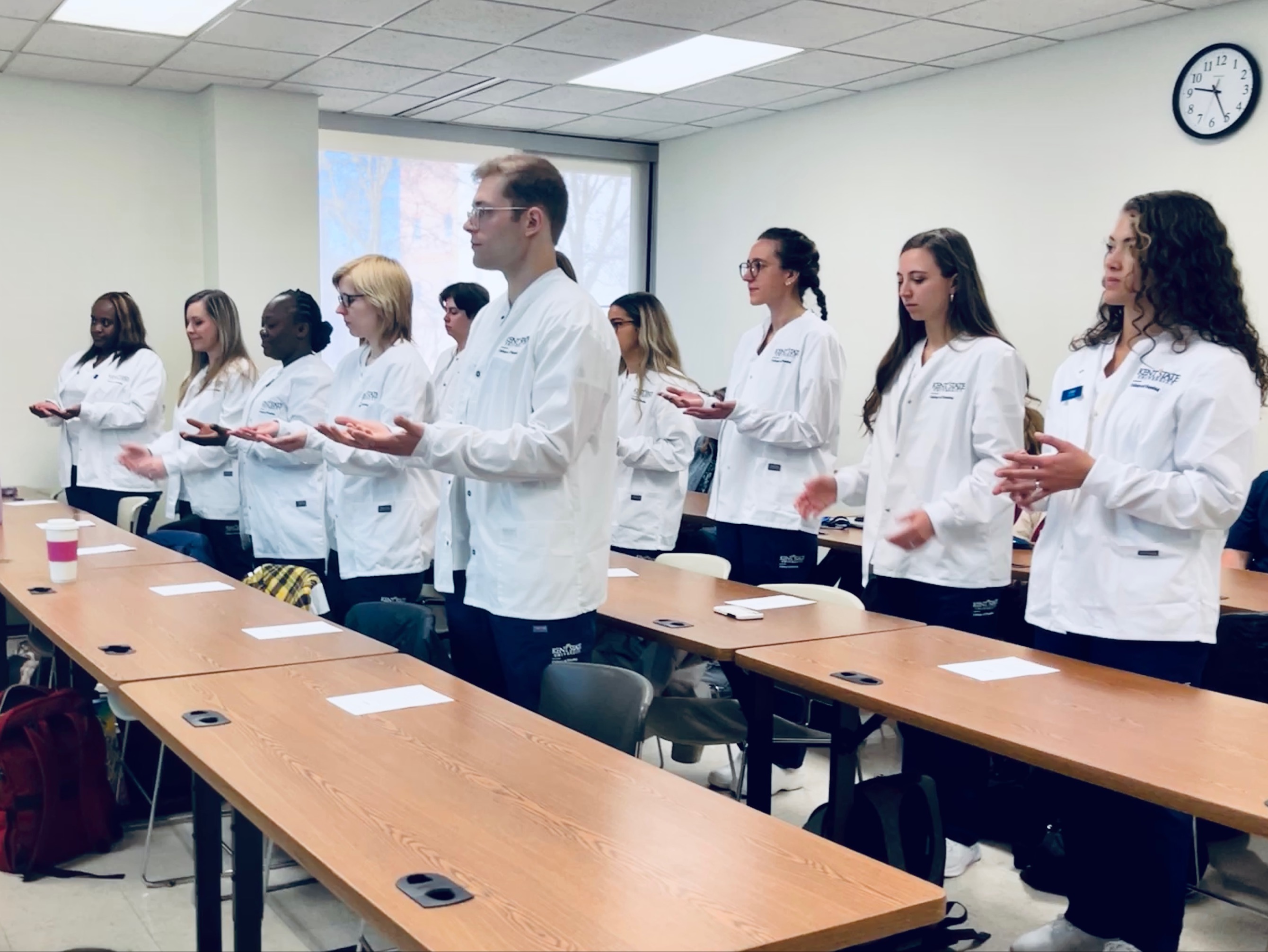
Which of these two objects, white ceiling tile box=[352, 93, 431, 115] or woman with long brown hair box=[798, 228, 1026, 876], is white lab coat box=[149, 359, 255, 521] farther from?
woman with long brown hair box=[798, 228, 1026, 876]

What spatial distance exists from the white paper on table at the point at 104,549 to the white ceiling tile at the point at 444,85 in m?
3.40

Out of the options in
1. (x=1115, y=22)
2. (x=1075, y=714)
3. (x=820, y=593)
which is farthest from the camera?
(x=1115, y=22)

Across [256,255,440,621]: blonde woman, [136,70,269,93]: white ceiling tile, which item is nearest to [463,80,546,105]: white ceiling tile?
[136,70,269,93]: white ceiling tile

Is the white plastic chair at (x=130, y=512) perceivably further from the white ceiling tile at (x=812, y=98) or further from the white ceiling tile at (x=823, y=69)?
the white ceiling tile at (x=812, y=98)

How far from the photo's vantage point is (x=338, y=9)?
17.2ft

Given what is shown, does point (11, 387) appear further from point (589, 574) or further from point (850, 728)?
point (850, 728)

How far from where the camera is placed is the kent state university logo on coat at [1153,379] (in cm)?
249

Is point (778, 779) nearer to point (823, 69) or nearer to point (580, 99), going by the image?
point (823, 69)

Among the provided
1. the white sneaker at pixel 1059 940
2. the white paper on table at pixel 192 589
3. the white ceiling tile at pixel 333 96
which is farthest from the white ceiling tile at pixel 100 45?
the white sneaker at pixel 1059 940

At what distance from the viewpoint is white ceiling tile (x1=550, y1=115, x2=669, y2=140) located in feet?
25.5

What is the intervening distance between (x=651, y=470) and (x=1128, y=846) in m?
2.46

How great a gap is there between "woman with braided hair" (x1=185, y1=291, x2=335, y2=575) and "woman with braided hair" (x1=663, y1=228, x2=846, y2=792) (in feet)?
4.69

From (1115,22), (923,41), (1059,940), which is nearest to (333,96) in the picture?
(923,41)

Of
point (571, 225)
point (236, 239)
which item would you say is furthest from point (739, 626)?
point (571, 225)
